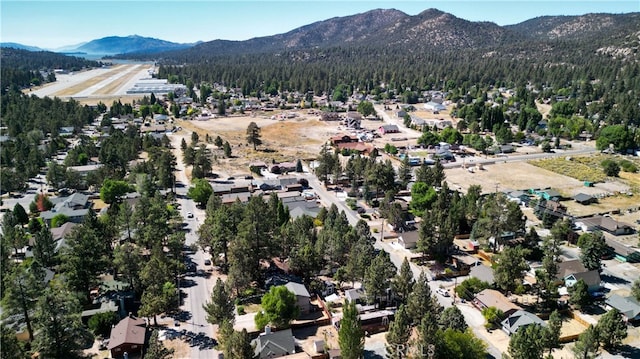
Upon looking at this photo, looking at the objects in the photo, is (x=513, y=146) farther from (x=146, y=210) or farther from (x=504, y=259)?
(x=146, y=210)

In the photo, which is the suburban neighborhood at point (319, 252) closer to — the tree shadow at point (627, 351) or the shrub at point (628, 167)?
the tree shadow at point (627, 351)

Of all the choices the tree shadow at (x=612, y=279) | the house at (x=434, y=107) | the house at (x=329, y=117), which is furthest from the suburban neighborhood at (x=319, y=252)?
the house at (x=434, y=107)

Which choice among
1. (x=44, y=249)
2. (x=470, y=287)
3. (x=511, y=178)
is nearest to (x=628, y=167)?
(x=511, y=178)

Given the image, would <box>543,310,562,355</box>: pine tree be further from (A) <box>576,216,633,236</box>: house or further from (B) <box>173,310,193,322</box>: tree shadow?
(A) <box>576,216,633,236</box>: house

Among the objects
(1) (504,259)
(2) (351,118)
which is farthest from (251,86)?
(1) (504,259)

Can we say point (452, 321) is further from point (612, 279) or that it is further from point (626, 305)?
point (612, 279)

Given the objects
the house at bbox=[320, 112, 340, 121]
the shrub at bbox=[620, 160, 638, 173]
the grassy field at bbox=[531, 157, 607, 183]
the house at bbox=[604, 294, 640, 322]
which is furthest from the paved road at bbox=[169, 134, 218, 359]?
the house at bbox=[320, 112, 340, 121]
